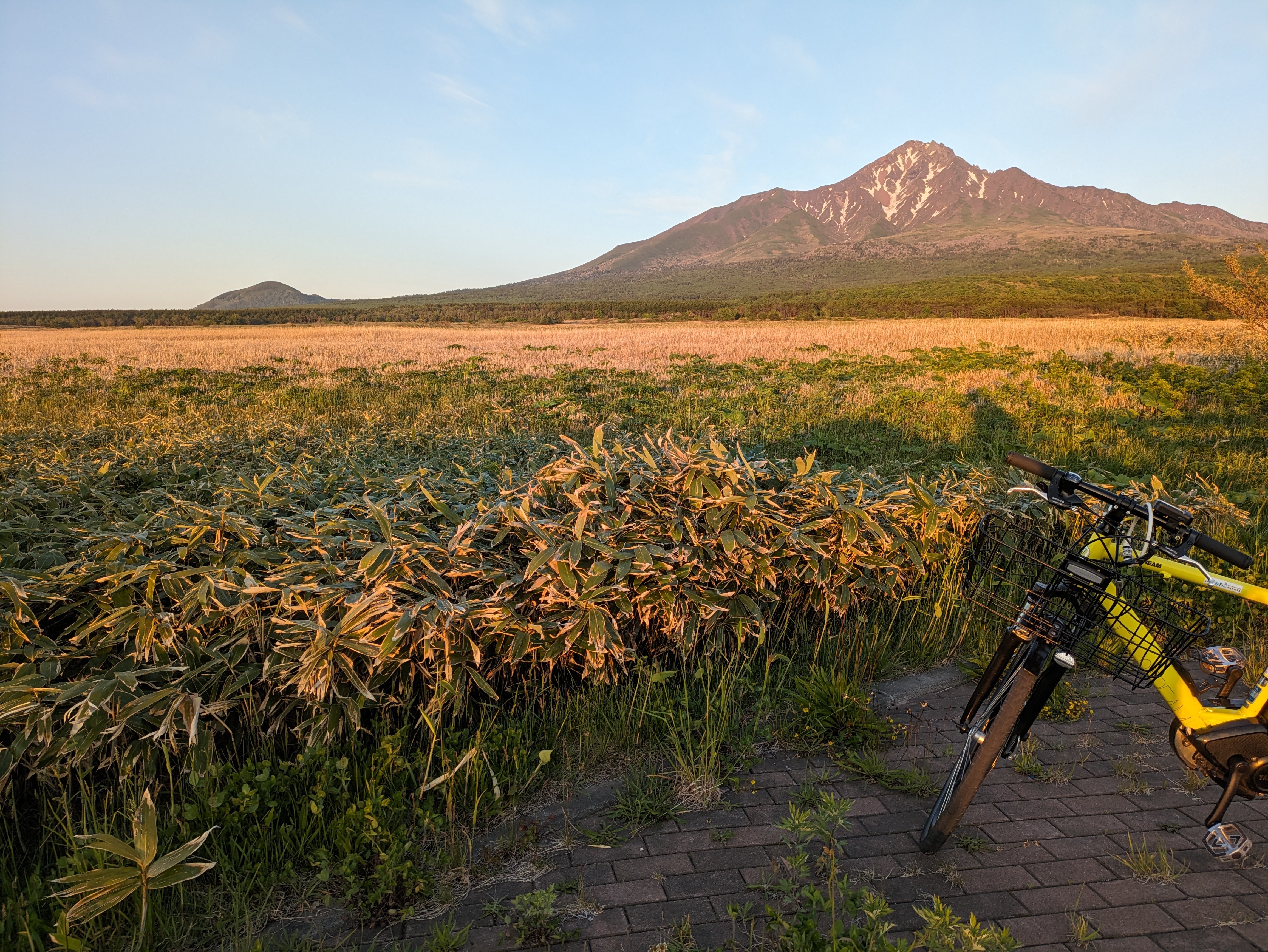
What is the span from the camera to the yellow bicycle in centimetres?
215

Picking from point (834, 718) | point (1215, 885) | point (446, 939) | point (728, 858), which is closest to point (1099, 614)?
point (1215, 885)

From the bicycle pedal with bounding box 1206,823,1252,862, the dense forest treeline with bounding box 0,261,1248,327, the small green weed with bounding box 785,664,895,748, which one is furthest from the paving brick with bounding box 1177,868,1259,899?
the dense forest treeline with bounding box 0,261,1248,327

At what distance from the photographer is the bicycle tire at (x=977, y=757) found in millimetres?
2379

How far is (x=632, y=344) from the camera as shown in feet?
91.1

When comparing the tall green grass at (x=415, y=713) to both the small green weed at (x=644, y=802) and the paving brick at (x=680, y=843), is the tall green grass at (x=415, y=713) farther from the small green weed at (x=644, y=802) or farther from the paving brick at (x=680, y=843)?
the paving brick at (x=680, y=843)

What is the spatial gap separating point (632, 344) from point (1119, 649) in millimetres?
26022

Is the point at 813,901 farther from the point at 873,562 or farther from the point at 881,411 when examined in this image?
the point at 881,411

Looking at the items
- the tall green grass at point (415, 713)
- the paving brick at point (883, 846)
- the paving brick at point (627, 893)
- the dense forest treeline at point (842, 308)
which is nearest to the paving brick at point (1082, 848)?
the paving brick at point (883, 846)

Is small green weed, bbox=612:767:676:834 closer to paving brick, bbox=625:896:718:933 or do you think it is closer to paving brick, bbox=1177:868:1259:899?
paving brick, bbox=625:896:718:933

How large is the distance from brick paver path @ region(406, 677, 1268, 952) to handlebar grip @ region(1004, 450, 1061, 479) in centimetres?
146

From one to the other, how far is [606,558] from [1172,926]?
2439mm

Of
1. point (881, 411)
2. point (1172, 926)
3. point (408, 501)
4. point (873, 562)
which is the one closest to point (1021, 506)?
point (873, 562)

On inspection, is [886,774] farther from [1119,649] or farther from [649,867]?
[649,867]

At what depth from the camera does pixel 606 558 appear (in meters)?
3.26
